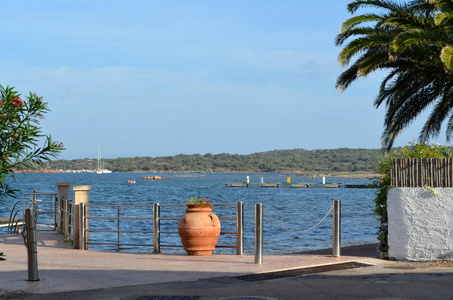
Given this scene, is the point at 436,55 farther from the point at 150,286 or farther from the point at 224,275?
the point at 150,286

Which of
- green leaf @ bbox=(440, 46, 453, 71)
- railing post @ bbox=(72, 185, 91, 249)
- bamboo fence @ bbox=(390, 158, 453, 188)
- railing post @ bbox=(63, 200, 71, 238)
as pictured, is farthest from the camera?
railing post @ bbox=(63, 200, 71, 238)

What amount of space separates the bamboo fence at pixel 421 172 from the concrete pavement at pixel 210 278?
1568 millimetres

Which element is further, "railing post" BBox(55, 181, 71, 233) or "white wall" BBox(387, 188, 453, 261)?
"railing post" BBox(55, 181, 71, 233)

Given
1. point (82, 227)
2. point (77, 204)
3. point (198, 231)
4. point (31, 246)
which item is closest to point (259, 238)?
point (198, 231)

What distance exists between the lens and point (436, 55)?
1891 cm

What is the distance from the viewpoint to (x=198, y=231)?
13.4 m

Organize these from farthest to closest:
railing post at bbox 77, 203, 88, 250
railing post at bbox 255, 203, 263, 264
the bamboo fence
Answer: railing post at bbox 77, 203, 88, 250, the bamboo fence, railing post at bbox 255, 203, 263, 264

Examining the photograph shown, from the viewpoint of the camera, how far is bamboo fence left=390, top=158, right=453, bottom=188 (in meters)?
12.0

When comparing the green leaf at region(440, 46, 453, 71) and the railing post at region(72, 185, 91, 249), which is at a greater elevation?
the green leaf at region(440, 46, 453, 71)

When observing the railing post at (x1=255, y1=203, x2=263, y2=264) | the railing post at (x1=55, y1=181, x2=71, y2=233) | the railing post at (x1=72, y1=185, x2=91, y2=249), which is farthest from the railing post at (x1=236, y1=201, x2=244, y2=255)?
the railing post at (x1=55, y1=181, x2=71, y2=233)

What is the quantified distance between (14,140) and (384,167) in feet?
25.5

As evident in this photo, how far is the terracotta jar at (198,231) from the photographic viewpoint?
1340cm

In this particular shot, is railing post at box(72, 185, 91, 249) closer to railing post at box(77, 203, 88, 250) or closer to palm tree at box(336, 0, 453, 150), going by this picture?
railing post at box(77, 203, 88, 250)

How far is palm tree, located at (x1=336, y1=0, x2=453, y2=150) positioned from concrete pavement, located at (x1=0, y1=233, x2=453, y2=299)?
285 inches
